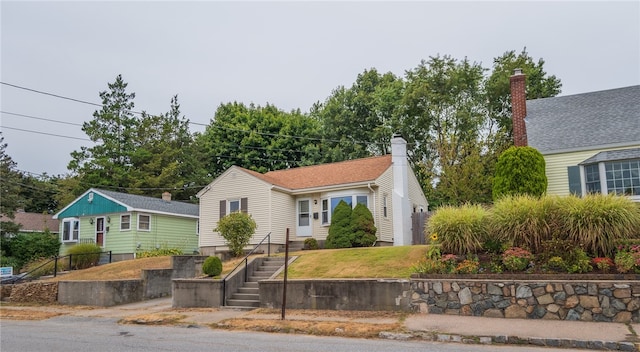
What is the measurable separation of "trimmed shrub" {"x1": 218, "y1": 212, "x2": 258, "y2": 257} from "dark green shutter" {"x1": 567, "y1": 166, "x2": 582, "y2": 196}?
44.1ft

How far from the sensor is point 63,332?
11.9 metres

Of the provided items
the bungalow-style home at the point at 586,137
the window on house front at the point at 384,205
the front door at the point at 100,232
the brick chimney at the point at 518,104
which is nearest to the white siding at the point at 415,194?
the window on house front at the point at 384,205

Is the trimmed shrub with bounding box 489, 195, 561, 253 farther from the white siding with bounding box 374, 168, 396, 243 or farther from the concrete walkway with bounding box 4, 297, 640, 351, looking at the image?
the white siding with bounding box 374, 168, 396, 243

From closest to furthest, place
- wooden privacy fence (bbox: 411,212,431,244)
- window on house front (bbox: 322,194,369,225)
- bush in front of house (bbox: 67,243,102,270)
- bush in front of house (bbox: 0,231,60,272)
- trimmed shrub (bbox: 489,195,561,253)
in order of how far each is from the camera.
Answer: trimmed shrub (bbox: 489,195,561,253)
window on house front (bbox: 322,194,369,225)
wooden privacy fence (bbox: 411,212,431,244)
bush in front of house (bbox: 67,243,102,270)
bush in front of house (bbox: 0,231,60,272)

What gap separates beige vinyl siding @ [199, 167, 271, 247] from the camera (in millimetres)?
23281

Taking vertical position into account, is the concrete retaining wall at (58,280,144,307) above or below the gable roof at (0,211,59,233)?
below

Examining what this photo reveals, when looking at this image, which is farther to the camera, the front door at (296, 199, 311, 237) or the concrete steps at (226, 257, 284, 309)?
the front door at (296, 199, 311, 237)

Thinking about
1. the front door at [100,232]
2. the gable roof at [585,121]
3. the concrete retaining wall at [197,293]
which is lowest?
the concrete retaining wall at [197,293]

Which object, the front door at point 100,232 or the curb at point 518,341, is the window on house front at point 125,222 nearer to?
the front door at point 100,232

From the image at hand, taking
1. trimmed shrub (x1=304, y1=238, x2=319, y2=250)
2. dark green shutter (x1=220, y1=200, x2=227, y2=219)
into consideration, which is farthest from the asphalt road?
dark green shutter (x1=220, y1=200, x2=227, y2=219)

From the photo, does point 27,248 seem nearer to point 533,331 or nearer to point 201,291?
point 201,291

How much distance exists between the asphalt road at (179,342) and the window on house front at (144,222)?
51.1 feet

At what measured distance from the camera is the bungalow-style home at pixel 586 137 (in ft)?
61.6

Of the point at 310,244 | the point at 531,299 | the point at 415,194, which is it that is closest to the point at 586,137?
the point at 415,194
